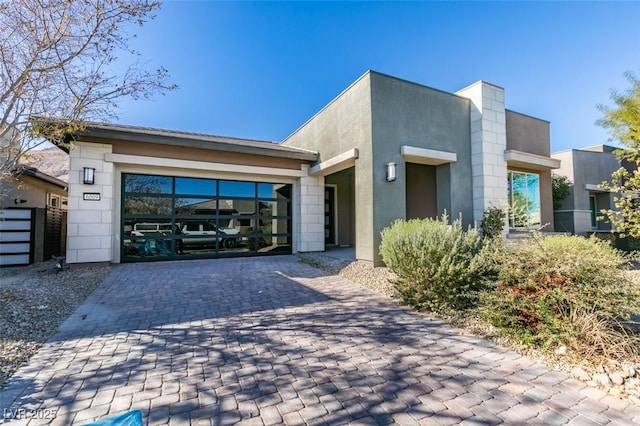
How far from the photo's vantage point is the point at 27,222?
369 inches

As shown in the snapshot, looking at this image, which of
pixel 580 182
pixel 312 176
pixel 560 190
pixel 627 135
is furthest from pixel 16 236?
pixel 580 182

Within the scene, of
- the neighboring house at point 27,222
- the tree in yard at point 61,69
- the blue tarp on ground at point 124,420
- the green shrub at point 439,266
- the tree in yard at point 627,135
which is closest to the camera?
the blue tarp on ground at point 124,420

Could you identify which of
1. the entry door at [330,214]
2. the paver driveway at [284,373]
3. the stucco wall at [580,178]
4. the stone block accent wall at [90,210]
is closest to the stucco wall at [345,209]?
the entry door at [330,214]

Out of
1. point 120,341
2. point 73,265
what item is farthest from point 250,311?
point 73,265

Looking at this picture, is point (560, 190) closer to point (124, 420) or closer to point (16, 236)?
point (124, 420)

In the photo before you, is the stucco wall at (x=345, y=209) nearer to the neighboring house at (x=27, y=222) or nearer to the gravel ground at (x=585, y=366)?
the gravel ground at (x=585, y=366)

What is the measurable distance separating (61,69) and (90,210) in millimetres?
4728

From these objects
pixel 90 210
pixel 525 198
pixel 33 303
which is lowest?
pixel 33 303

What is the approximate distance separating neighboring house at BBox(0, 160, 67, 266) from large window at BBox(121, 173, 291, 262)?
3.05 metres

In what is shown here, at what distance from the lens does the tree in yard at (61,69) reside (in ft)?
15.0

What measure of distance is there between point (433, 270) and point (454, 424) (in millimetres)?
2825

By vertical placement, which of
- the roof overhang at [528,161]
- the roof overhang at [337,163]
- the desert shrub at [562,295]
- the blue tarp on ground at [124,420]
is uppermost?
the roof overhang at [528,161]

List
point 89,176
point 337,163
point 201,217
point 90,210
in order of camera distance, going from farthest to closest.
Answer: point 201,217
point 337,163
point 90,210
point 89,176

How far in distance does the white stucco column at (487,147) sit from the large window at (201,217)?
7.05 m
